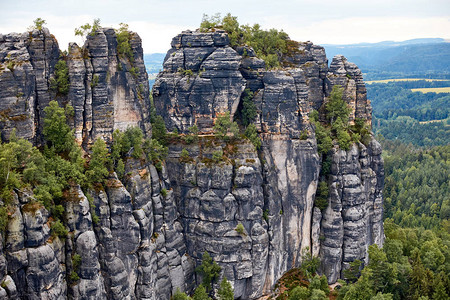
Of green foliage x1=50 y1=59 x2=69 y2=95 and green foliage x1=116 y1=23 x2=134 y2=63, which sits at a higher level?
green foliage x1=116 y1=23 x2=134 y2=63

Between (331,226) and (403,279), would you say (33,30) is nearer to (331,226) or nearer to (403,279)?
(331,226)

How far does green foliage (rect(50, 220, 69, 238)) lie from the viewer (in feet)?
148

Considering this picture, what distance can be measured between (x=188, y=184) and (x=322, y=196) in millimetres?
21893

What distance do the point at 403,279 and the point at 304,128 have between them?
25069mm

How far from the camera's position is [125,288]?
51.6m

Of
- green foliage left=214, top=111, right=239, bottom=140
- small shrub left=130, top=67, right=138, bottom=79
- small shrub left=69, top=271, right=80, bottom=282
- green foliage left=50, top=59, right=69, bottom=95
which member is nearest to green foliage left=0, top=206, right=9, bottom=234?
small shrub left=69, top=271, right=80, bottom=282

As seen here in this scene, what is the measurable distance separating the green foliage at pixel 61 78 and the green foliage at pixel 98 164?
23.9ft

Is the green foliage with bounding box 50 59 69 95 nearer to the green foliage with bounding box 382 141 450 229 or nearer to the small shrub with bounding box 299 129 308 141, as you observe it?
the small shrub with bounding box 299 129 308 141

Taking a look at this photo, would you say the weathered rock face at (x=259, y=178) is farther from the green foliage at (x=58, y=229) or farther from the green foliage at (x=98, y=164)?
the green foliage at (x=58, y=229)

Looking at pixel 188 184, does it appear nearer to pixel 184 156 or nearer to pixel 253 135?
pixel 184 156

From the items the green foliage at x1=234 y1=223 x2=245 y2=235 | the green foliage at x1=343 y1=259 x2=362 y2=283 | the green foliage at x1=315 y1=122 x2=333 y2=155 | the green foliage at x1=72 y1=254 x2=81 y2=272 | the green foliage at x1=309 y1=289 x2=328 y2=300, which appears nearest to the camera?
the green foliage at x1=72 y1=254 x2=81 y2=272

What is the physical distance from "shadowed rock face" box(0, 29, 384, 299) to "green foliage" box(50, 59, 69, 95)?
0.65 meters

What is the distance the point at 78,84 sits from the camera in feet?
173

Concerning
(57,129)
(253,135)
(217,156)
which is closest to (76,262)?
(57,129)
